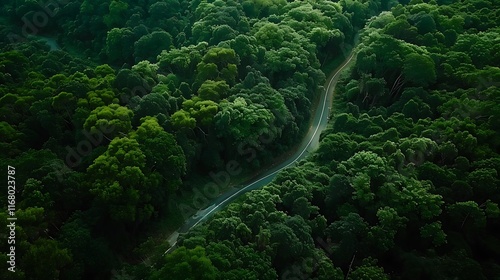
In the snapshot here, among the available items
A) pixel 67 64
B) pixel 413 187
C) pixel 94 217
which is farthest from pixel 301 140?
pixel 67 64

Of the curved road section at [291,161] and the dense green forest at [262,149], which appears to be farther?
the curved road section at [291,161]

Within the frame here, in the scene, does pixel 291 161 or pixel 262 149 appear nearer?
pixel 262 149

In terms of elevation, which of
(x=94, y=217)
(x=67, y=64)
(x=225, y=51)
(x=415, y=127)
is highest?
(x=67, y=64)

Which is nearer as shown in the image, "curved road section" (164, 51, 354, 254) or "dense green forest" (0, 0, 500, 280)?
"dense green forest" (0, 0, 500, 280)

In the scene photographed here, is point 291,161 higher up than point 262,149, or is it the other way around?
point 262,149

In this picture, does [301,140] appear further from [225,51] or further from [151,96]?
[151,96]
